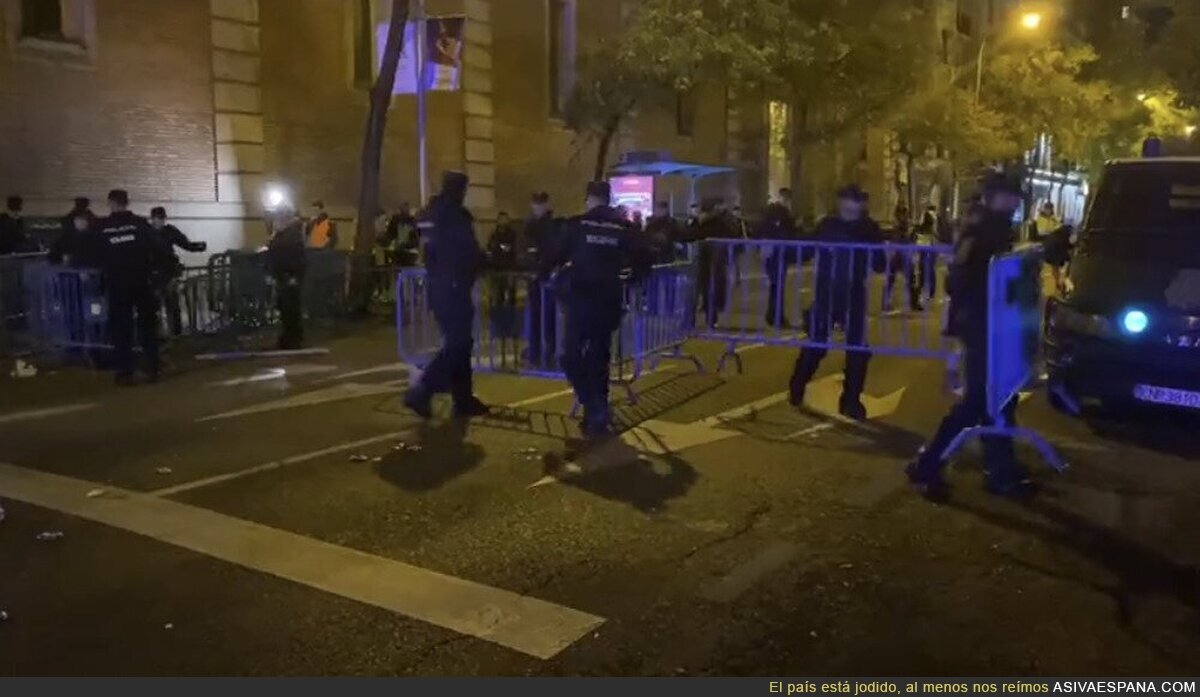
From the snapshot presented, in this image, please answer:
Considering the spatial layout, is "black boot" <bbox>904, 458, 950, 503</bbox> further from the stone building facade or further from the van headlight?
the stone building facade

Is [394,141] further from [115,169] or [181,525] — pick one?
[181,525]

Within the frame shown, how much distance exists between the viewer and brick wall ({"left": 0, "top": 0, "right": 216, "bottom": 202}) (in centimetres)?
1617

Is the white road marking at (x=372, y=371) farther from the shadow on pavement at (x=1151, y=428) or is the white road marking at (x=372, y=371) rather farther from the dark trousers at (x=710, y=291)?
the shadow on pavement at (x=1151, y=428)

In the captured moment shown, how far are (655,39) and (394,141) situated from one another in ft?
17.2

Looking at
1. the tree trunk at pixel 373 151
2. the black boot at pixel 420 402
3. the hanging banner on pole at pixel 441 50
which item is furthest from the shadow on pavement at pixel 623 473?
the hanging banner on pole at pixel 441 50

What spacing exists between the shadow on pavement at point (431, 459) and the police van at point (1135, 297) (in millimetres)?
4475

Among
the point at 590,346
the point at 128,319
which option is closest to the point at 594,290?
the point at 590,346

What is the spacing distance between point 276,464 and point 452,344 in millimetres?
1772

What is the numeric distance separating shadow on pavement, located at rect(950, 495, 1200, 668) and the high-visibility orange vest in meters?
12.9

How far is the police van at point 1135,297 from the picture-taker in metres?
8.40

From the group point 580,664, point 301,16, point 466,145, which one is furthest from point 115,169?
point 580,664

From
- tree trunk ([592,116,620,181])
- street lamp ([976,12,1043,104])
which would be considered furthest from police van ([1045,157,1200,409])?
street lamp ([976,12,1043,104])

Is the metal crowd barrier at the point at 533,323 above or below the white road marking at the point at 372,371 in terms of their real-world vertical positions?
above

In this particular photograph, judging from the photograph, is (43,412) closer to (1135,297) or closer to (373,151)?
(1135,297)
